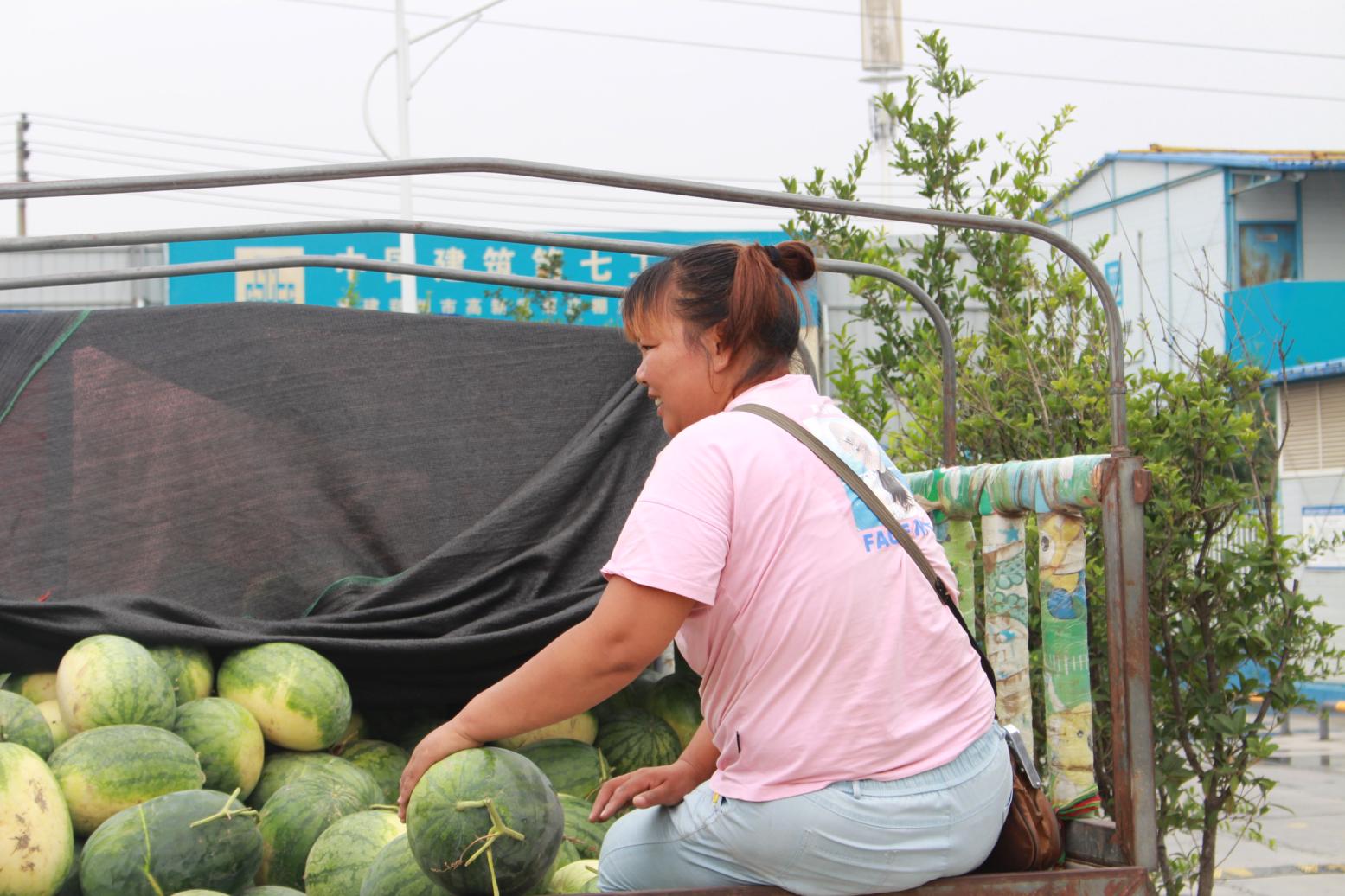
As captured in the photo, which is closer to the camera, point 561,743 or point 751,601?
point 751,601

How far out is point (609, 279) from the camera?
2188 cm

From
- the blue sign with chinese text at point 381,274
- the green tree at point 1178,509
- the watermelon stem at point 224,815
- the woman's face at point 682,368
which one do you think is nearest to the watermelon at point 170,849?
the watermelon stem at point 224,815

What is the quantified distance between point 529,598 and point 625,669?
6.28ft

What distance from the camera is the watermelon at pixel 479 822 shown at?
2.38 meters

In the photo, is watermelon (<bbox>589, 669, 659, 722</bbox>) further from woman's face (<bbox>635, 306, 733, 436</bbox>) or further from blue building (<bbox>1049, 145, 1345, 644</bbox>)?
blue building (<bbox>1049, 145, 1345, 644</bbox>)

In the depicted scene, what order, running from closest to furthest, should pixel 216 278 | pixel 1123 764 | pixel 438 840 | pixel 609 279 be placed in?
pixel 438 840
pixel 1123 764
pixel 216 278
pixel 609 279

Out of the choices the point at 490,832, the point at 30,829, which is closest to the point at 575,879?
the point at 490,832

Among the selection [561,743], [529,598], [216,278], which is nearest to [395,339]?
[529,598]

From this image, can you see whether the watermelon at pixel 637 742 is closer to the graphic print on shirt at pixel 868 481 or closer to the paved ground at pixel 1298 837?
the graphic print on shirt at pixel 868 481

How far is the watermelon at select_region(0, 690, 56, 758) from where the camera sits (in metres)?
3.14

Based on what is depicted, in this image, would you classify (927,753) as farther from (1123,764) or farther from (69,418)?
(69,418)

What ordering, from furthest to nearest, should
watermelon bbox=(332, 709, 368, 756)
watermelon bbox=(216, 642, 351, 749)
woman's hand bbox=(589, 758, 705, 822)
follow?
watermelon bbox=(332, 709, 368, 756) → watermelon bbox=(216, 642, 351, 749) → woman's hand bbox=(589, 758, 705, 822)

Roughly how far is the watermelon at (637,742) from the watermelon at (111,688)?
130 cm

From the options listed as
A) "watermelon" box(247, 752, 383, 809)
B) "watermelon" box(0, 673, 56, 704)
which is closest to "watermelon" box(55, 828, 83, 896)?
"watermelon" box(247, 752, 383, 809)
